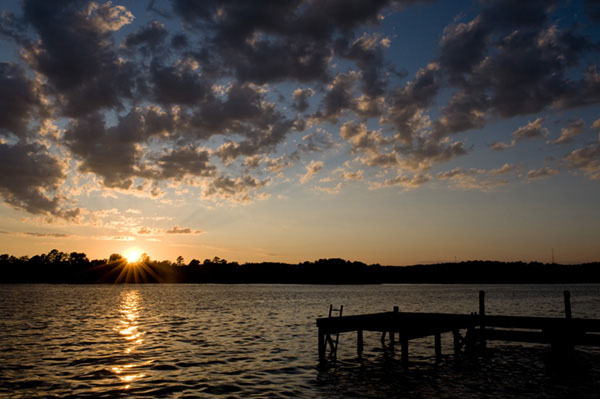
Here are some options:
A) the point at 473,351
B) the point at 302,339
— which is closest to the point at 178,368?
the point at 302,339

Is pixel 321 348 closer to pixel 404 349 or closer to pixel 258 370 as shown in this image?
pixel 258 370

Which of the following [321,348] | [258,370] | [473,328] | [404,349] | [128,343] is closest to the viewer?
[258,370]

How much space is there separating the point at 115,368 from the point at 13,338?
16.4 m

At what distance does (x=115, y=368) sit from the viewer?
71.9 feet

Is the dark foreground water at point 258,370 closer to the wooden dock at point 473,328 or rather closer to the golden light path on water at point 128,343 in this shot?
the golden light path on water at point 128,343

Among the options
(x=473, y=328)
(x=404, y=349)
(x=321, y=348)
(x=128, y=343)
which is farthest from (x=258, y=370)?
(x=473, y=328)

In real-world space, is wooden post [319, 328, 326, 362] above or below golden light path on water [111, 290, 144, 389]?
above

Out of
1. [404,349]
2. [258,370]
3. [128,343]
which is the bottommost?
[128,343]

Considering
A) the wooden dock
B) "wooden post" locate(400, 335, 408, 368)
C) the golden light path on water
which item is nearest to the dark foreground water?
the golden light path on water

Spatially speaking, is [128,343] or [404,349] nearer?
[404,349]

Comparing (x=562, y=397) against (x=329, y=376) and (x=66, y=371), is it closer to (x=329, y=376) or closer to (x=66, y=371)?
(x=329, y=376)

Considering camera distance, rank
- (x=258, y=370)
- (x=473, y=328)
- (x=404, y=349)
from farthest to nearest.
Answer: (x=473, y=328) < (x=404, y=349) < (x=258, y=370)

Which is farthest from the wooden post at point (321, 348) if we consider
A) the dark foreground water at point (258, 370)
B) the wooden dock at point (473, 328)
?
the dark foreground water at point (258, 370)

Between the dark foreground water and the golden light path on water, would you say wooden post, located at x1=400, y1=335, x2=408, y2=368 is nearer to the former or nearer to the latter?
the dark foreground water
